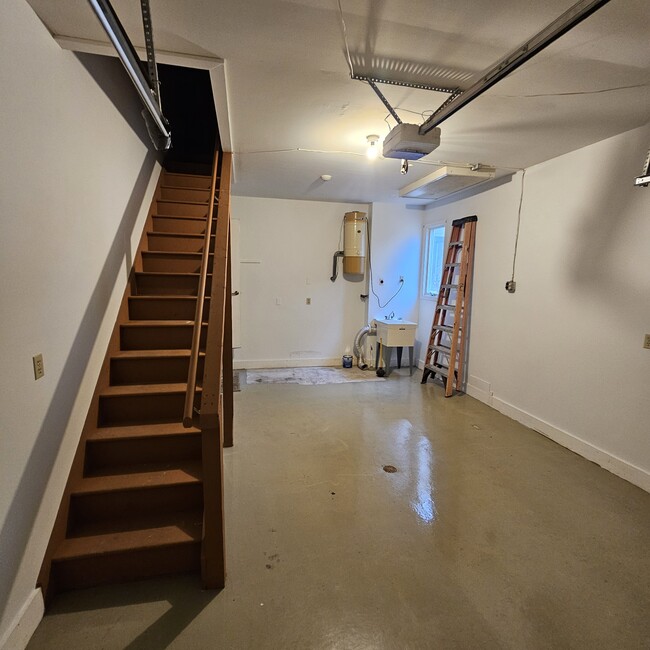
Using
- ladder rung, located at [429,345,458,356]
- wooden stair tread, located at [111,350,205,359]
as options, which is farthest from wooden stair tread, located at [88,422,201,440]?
ladder rung, located at [429,345,458,356]

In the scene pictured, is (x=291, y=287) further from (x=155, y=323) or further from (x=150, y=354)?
(x=150, y=354)

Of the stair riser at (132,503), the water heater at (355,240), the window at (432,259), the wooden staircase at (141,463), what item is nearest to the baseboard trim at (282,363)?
the water heater at (355,240)

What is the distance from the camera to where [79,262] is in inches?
75.2

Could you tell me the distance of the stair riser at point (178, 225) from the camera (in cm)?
337

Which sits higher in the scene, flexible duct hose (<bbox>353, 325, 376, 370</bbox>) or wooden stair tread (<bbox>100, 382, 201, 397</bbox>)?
wooden stair tread (<bbox>100, 382, 201, 397</bbox>)

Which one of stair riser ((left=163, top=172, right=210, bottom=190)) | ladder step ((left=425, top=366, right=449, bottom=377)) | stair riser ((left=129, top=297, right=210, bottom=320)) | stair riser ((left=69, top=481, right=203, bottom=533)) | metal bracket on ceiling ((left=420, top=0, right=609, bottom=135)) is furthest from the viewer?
ladder step ((left=425, top=366, right=449, bottom=377))

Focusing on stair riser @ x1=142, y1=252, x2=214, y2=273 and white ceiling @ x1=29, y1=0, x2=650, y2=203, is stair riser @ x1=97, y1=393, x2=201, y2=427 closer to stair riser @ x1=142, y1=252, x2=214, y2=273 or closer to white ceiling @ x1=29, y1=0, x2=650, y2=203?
stair riser @ x1=142, y1=252, x2=214, y2=273

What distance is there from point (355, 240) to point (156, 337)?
3.46 metres

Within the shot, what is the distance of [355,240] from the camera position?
5301 mm

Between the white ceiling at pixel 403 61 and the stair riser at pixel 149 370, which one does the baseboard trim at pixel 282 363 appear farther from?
the white ceiling at pixel 403 61

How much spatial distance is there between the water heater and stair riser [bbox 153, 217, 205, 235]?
8.08 ft

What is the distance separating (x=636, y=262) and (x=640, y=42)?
5.16ft

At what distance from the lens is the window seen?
Answer: 18.1ft

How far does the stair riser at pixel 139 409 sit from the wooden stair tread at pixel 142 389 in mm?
20
